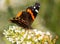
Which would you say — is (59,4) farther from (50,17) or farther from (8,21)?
(8,21)

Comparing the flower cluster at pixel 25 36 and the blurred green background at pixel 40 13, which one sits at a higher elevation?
the blurred green background at pixel 40 13

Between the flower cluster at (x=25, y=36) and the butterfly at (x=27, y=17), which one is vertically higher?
the butterfly at (x=27, y=17)

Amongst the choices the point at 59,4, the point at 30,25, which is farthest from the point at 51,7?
the point at 30,25
